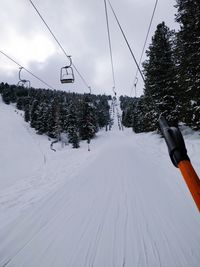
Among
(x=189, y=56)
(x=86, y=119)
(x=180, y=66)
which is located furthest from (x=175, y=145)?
(x=86, y=119)

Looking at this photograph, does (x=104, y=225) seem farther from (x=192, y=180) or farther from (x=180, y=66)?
(x=180, y=66)

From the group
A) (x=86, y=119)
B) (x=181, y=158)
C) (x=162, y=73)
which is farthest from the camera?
(x=86, y=119)

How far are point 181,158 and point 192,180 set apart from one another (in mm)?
162

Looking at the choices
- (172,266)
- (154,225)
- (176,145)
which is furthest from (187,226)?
(176,145)

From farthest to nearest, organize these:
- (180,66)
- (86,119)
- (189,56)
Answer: (86,119) → (180,66) → (189,56)

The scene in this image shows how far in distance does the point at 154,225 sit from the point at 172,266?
121 cm

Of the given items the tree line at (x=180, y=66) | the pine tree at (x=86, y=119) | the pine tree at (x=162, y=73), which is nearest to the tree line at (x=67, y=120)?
the pine tree at (x=86, y=119)

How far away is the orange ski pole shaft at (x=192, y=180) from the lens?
42.5 inches

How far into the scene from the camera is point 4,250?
3.70m

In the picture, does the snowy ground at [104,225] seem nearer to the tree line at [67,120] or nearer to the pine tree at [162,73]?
the pine tree at [162,73]

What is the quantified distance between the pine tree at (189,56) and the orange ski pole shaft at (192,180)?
1334 cm

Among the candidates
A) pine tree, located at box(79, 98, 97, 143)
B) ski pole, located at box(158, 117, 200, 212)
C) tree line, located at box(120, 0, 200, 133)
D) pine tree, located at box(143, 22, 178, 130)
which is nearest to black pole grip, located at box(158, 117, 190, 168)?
ski pole, located at box(158, 117, 200, 212)

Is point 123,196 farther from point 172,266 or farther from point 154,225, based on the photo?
point 172,266

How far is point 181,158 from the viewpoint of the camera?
1231mm
